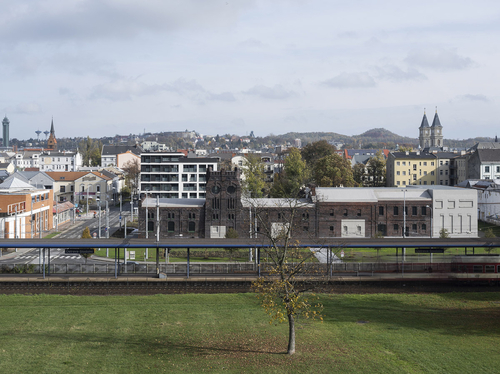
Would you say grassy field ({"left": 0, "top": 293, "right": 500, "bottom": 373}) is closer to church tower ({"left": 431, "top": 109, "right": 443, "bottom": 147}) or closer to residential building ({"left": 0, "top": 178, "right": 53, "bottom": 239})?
residential building ({"left": 0, "top": 178, "right": 53, "bottom": 239})

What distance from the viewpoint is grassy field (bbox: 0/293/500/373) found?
898 inches

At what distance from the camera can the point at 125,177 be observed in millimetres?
132500

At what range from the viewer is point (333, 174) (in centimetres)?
8862

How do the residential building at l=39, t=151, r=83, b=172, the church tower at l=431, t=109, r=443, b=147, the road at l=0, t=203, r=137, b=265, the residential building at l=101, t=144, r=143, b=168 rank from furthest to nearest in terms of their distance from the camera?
the church tower at l=431, t=109, r=443, b=147 → the residential building at l=101, t=144, r=143, b=168 → the residential building at l=39, t=151, r=83, b=172 → the road at l=0, t=203, r=137, b=265

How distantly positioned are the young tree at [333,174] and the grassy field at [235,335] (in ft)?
167

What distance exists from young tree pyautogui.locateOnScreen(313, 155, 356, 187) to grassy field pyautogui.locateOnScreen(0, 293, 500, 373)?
167ft

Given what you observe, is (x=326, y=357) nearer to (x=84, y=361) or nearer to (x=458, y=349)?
(x=458, y=349)

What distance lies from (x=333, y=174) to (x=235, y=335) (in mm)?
64195

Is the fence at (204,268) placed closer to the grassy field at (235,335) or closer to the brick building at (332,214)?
the grassy field at (235,335)

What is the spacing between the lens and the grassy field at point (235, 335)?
22812mm

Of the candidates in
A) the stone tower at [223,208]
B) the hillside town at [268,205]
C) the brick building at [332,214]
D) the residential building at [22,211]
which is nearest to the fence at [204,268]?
the hillside town at [268,205]

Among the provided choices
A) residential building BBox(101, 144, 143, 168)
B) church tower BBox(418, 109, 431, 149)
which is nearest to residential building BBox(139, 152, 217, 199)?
residential building BBox(101, 144, 143, 168)

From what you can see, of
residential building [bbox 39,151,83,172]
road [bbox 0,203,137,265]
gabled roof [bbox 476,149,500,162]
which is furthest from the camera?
residential building [bbox 39,151,83,172]

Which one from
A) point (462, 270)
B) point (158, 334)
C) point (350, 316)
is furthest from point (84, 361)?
point (462, 270)
